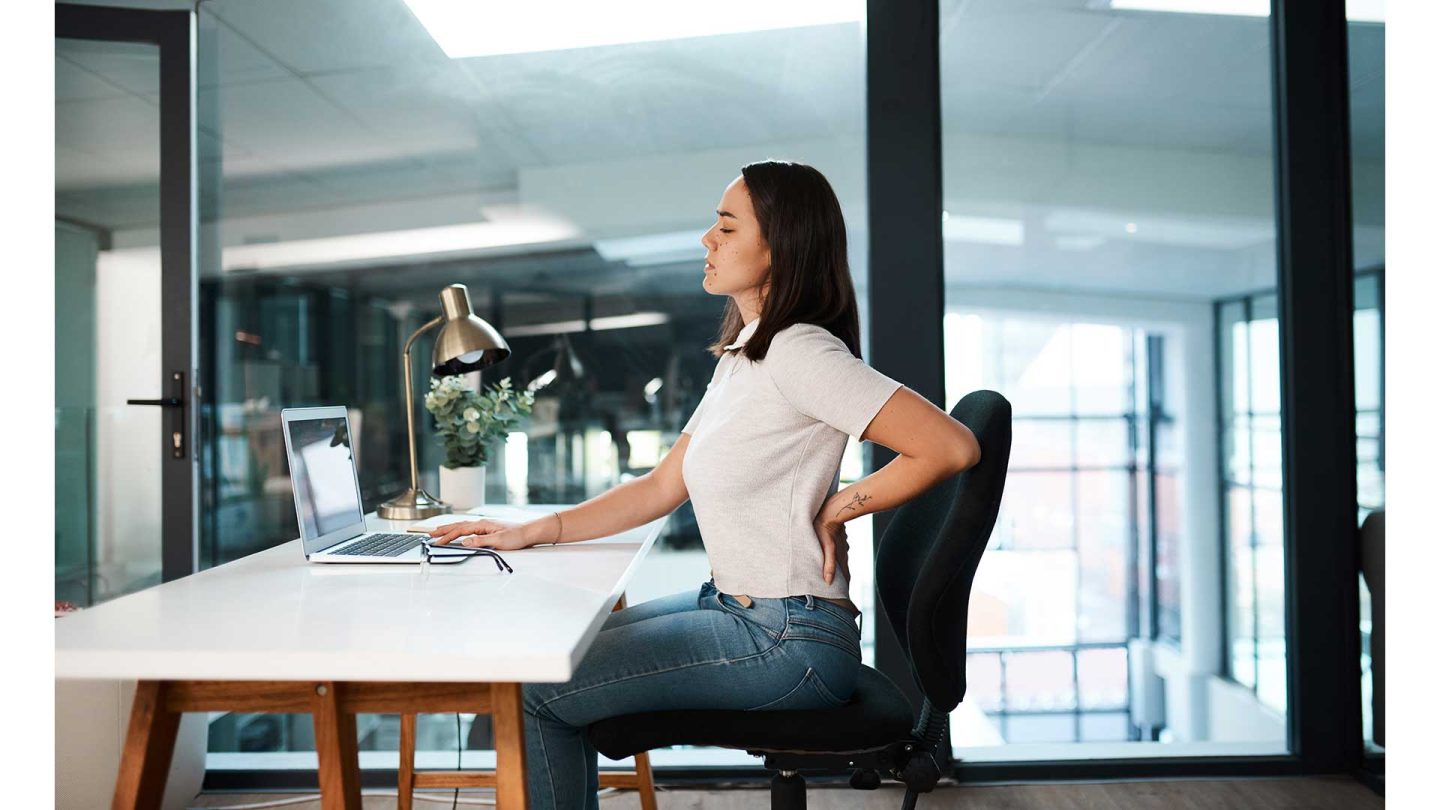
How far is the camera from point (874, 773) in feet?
4.86

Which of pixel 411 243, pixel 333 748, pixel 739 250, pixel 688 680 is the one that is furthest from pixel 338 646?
pixel 411 243

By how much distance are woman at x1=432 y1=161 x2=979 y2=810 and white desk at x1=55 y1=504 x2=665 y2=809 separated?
0.48 feet

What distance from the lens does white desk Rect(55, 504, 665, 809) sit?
1.02m

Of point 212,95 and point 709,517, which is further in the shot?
point 212,95

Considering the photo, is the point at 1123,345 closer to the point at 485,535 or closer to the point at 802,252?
the point at 802,252

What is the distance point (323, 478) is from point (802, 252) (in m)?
0.91

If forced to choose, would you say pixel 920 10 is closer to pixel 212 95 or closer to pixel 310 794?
pixel 212 95

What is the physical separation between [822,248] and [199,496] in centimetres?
194

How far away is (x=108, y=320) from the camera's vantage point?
2637 millimetres

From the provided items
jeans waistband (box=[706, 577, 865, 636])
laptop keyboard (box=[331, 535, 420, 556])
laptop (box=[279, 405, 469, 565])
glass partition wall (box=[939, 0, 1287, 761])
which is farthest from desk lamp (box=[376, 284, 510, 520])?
glass partition wall (box=[939, 0, 1287, 761])

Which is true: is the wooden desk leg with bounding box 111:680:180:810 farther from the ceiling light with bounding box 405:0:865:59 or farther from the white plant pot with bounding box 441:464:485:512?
the ceiling light with bounding box 405:0:865:59

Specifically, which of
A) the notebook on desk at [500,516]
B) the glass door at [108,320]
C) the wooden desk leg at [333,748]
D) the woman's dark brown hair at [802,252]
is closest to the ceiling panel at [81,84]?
the glass door at [108,320]
